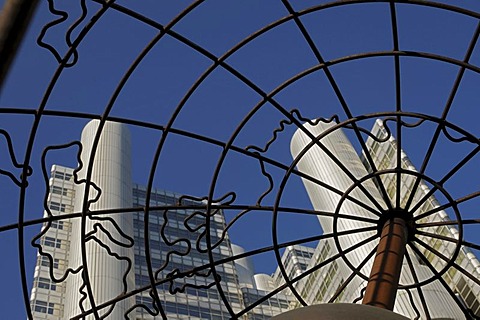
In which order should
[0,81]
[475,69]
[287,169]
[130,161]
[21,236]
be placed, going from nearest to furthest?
[0,81] → [21,236] → [475,69] → [287,169] → [130,161]

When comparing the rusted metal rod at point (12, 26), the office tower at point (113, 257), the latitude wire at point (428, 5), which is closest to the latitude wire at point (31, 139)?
the latitude wire at point (428, 5)

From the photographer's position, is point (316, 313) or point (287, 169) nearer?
point (316, 313)

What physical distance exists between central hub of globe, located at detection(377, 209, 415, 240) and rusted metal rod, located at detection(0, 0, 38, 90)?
6.86 meters

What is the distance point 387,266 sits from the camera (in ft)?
27.2

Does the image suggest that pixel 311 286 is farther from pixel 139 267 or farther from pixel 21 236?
pixel 21 236

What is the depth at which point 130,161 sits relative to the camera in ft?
220

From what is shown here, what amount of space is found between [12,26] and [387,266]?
6.18 m

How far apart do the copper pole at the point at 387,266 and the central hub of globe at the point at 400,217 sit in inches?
2.0


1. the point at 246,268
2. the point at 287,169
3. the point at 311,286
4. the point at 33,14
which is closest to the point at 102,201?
the point at 311,286

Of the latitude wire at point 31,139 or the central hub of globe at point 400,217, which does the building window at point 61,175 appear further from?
the latitude wire at point 31,139

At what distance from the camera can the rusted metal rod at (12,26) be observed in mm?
2773

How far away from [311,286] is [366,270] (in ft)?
60.7

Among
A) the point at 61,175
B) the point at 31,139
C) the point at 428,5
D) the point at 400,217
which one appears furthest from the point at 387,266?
the point at 61,175

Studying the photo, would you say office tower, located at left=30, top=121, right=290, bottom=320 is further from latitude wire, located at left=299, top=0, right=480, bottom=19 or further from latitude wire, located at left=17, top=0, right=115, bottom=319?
latitude wire, located at left=299, top=0, right=480, bottom=19
